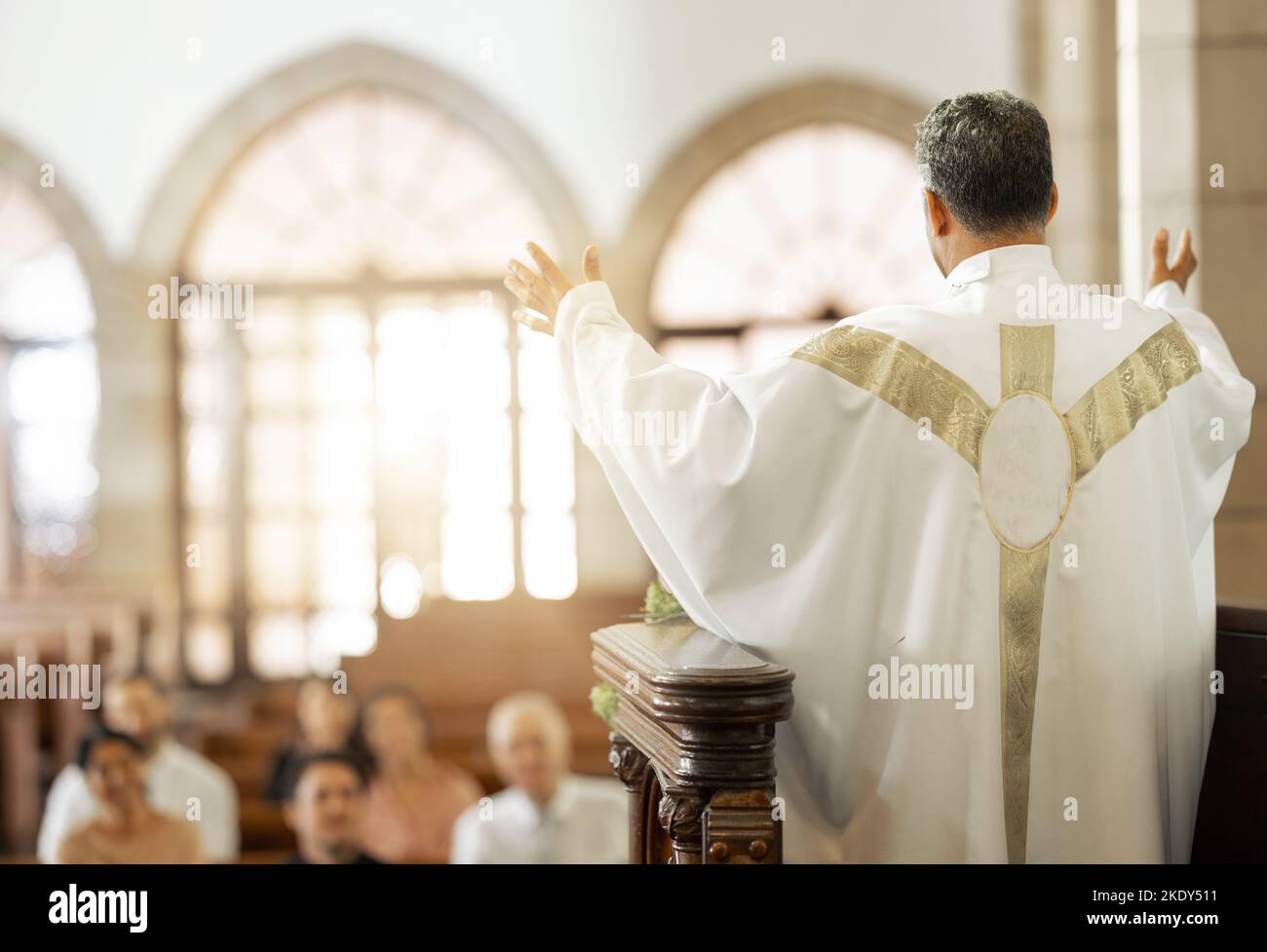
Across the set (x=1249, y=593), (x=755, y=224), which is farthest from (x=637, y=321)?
(x=1249, y=593)

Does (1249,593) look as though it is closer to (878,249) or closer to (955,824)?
(955,824)

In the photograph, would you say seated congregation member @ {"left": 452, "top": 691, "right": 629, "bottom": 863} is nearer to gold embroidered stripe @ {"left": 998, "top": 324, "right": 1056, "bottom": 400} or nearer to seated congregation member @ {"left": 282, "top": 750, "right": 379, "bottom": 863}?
seated congregation member @ {"left": 282, "top": 750, "right": 379, "bottom": 863}

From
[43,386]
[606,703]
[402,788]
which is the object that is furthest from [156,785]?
[606,703]

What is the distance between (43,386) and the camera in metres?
9.12

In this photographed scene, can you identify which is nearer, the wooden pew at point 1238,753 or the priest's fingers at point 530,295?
the wooden pew at point 1238,753

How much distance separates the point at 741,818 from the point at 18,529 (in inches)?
343

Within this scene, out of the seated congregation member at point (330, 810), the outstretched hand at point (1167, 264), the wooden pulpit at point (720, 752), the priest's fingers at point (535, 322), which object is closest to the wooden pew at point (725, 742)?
the wooden pulpit at point (720, 752)

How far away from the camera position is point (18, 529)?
29.8 ft

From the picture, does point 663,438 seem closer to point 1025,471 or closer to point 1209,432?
point 1025,471

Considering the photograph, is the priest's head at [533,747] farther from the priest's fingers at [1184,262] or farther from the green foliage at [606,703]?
the priest's fingers at [1184,262]

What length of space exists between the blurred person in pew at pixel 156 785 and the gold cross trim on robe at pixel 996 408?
4031mm

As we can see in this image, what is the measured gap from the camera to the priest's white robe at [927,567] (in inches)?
74.2

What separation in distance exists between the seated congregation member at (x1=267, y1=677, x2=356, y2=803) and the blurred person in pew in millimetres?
304

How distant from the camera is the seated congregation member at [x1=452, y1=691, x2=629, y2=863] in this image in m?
5.28
